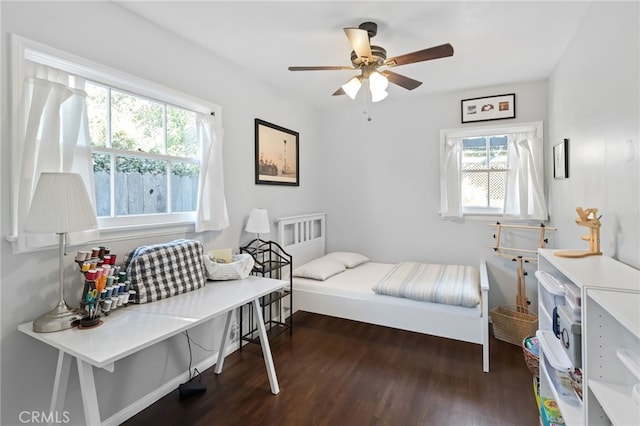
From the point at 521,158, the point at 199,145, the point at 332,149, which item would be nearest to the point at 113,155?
the point at 199,145

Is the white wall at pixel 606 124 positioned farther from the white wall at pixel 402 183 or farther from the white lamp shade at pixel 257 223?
the white lamp shade at pixel 257 223

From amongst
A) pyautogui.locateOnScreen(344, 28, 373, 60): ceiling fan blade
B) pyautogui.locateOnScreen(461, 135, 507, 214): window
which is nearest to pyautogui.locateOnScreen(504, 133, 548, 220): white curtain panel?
pyautogui.locateOnScreen(461, 135, 507, 214): window

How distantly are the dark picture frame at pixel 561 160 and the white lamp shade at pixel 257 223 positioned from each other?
8.23ft

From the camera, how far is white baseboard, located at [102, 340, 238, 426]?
6.14 ft

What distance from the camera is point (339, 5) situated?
1885 millimetres

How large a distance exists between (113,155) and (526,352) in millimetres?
3214

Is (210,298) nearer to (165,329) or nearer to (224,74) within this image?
(165,329)

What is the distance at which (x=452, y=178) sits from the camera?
11.6 ft

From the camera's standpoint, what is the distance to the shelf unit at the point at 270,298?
2.84 m

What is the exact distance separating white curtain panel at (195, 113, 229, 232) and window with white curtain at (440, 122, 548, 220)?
252 cm

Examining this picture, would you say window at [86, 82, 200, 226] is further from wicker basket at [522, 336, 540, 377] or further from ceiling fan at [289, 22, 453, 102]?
wicker basket at [522, 336, 540, 377]

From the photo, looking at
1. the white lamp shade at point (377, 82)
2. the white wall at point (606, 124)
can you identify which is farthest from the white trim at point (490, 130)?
the white lamp shade at point (377, 82)

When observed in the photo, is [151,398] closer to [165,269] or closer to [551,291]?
[165,269]

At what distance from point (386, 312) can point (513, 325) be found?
125 cm
